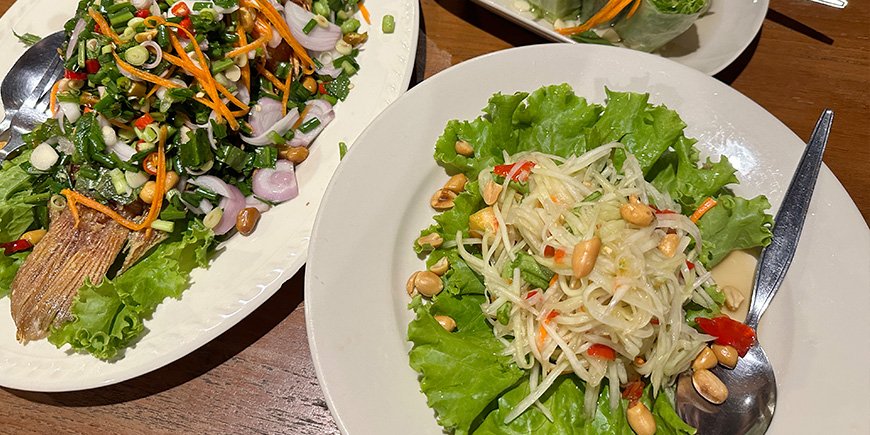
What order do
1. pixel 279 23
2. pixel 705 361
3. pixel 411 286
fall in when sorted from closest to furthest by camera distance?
pixel 705 361 → pixel 411 286 → pixel 279 23

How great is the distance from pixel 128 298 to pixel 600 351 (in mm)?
1671

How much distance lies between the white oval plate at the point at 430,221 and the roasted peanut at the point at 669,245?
0.41 meters

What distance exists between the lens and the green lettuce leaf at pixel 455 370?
1699mm

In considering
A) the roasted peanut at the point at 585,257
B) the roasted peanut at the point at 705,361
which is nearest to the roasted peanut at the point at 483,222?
the roasted peanut at the point at 585,257

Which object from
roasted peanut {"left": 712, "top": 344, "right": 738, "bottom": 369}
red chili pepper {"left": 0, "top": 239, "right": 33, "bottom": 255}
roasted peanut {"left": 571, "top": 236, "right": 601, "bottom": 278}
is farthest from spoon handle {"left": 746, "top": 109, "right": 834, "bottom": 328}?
red chili pepper {"left": 0, "top": 239, "right": 33, "bottom": 255}

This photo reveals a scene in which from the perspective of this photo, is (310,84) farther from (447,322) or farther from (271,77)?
(447,322)

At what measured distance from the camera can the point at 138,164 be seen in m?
2.17

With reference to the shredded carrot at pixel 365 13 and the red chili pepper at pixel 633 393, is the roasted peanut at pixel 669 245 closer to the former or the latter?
the red chili pepper at pixel 633 393

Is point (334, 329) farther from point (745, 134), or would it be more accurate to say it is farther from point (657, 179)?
point (745, 134)

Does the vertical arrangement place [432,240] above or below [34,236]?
above

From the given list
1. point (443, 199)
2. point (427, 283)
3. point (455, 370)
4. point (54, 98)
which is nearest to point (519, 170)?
point (443, 199)

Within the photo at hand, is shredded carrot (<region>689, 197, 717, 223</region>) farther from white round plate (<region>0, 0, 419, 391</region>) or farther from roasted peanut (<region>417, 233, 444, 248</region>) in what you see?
white round plate (<region>0, 0, 419, 391</region>)

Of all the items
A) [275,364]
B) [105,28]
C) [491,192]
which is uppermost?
[105,28]

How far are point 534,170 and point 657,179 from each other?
0.52 meters
